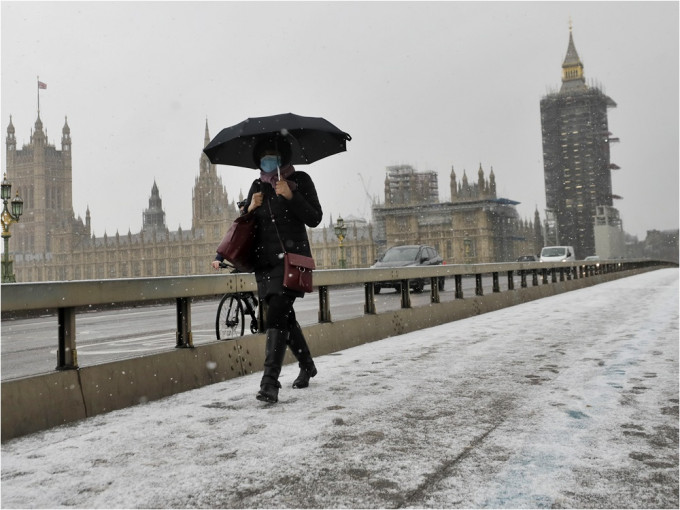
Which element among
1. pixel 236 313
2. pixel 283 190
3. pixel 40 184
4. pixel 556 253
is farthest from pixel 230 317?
pixel 40 184

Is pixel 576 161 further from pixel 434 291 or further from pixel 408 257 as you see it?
pixel 434 291

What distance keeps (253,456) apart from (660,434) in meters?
2.32

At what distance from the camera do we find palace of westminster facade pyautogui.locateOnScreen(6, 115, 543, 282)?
11725 centimetres

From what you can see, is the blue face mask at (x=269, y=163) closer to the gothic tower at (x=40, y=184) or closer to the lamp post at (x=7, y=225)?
the lamp post at (x=7, y=225)

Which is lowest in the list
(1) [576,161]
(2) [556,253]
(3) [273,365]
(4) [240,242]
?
(3) [273,365]

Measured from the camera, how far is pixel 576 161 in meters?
184

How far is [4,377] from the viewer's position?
3938 mm

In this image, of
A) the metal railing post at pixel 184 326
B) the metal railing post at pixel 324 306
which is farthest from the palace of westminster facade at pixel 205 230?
the metal railing post at pixel 184 326

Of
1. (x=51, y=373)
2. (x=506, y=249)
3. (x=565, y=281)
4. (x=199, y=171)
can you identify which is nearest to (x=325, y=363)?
(x=51, y=373)

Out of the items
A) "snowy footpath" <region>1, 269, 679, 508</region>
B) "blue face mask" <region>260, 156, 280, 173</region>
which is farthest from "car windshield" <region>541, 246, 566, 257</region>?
"blue face mask" <region>260, 156, 280, 173</region>

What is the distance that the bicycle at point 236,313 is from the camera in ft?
24.0

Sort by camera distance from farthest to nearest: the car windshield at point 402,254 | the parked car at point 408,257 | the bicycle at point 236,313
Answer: the car windshield at point 402,254 < the parked car at point 408,257 < the bicycle at point 236,313

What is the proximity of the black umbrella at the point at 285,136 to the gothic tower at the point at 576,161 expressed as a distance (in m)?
182

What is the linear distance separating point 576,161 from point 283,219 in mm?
193496
